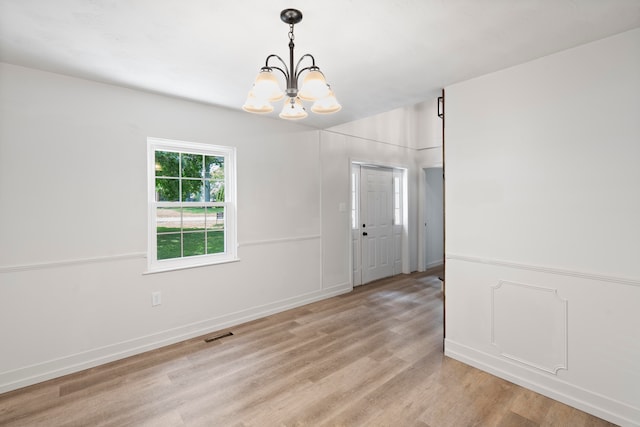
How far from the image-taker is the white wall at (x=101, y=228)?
2.32 meters

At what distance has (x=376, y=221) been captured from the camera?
5320 mm

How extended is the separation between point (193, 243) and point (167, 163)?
88cm

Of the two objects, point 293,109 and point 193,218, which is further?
point 193,218

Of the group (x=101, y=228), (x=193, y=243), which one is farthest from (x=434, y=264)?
(x=101, y=228)

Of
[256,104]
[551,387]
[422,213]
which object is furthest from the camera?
[422,213]

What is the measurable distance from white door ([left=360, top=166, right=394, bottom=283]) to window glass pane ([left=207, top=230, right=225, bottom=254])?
241 cm

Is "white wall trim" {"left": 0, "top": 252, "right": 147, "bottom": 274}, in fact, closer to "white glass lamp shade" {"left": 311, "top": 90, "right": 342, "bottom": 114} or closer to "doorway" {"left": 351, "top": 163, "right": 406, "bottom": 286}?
"white glass lamp shade" {"left": 311, "top": 90, "right": 342, "bottom": 114}

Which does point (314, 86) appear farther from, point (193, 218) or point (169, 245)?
point (169, 245)

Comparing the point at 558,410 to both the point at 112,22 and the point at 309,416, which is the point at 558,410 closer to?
the point at 309,416

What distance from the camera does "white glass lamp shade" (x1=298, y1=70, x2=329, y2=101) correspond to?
59.1 inches

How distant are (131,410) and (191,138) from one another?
2.39 meters

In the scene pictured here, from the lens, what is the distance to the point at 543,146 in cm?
221

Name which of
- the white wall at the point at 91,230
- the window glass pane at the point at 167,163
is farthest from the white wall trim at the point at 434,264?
the window glass pane at the point at 167,163

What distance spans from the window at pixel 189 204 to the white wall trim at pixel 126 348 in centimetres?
66
